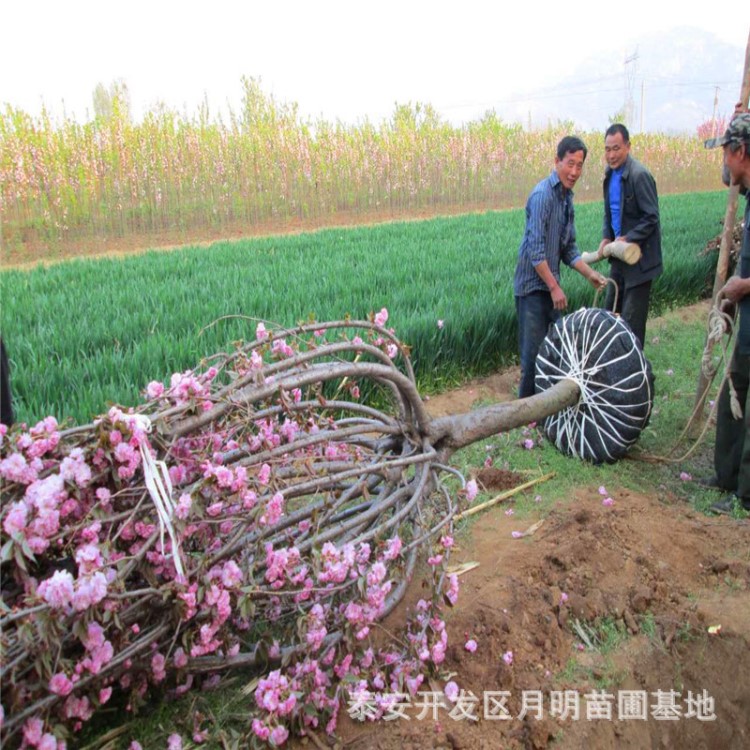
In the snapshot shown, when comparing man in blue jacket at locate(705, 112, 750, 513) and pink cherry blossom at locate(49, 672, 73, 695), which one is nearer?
pink cherry blossom at locate(49, 672, 73, 695)

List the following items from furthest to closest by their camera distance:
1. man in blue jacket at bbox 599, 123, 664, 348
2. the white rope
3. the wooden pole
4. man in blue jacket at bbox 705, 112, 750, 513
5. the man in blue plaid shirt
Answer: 1. man in blue jacket at bbox 599, 123, 664, 348
2. the man in blue plaid shirt
3. the wooden pole
4. man in blue jacket at bbox 705, 112, 750, 513
5. the white rope

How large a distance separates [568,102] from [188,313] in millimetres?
172270

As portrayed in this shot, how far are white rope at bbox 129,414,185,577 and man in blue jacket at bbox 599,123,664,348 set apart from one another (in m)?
3.69

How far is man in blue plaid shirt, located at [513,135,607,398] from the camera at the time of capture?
3.81 meters

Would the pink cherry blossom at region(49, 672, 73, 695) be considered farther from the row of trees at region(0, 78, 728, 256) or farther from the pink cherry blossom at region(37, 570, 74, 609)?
the row of trees at region(0, 78, 728, 256)

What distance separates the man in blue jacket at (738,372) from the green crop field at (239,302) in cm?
187

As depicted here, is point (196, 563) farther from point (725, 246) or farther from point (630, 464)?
point (725, 246)

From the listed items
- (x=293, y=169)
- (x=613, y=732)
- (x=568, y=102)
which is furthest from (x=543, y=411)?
(x=568, y=102)

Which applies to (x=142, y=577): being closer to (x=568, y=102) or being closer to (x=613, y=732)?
(x=613, y=732)

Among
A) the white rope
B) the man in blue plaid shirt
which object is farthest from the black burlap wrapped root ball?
the white rope

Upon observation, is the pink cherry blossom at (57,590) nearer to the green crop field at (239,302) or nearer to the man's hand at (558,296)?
the green crop field at (239,302)

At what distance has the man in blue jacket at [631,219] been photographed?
452 cm

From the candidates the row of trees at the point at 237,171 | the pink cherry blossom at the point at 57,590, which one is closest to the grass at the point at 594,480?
the pink cherry blossom at the point at 57,590

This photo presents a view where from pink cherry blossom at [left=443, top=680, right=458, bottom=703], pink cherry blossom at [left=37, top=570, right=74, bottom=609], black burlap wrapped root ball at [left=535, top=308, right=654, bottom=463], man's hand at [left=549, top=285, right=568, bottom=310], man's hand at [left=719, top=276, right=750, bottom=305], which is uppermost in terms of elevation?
man's hand at [left=719, top=276, right=750, bottom=305]
